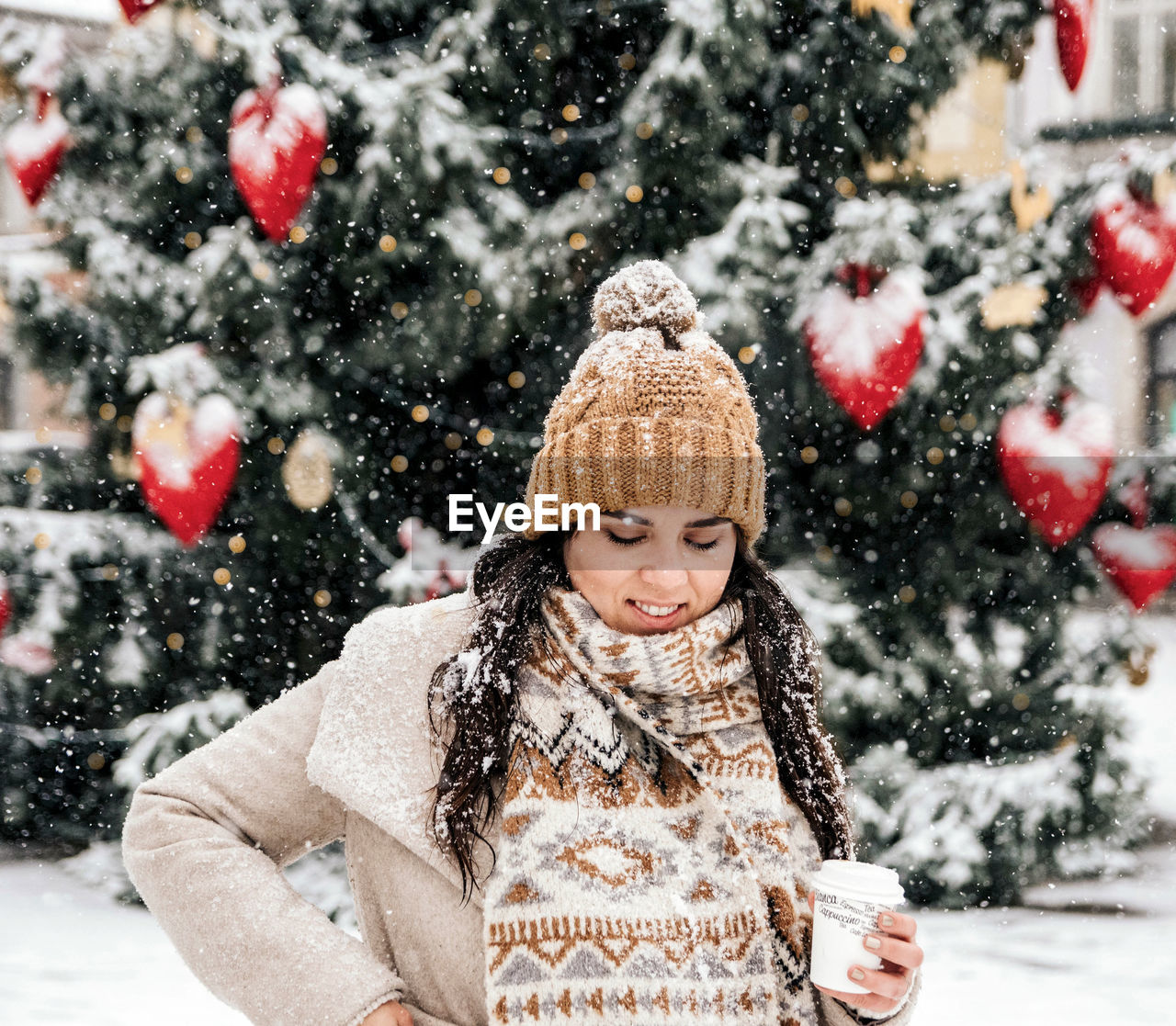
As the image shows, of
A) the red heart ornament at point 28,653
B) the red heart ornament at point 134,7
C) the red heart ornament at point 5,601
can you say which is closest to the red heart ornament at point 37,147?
the red heart ornament at point 134,7

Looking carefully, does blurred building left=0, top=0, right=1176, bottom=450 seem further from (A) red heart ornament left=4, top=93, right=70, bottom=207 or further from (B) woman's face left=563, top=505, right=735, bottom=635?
(B) woman's face left=563, top=505, right=735, bottom=635

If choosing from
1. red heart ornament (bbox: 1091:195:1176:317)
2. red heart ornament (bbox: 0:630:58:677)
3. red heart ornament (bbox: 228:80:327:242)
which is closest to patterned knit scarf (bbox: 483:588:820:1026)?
red heart ornament (bbox: 228:80:327:242)

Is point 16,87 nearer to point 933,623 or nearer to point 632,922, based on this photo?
point 632,922

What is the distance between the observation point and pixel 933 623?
2.61 metres

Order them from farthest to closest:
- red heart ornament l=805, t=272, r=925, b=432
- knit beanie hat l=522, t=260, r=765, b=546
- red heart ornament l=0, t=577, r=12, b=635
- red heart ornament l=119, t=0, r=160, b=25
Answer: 1. red heart ornament l=0, t=577, r=12, b=635
2. red heart ornament l=805, t=272, r=925, b=432
3. red heart ornament l=119, t=0, r=160, b=25
4. knit beanie hat l=522, t=260, r=765, b=546

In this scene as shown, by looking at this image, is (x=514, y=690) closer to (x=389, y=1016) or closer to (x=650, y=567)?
(x=650, y=567)

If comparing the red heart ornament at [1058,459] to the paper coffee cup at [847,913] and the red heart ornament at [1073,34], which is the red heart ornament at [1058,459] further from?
the paper coffee cup at [847,913]

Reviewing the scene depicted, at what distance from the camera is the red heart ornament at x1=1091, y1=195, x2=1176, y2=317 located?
2.14 metres

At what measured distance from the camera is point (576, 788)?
1.35m

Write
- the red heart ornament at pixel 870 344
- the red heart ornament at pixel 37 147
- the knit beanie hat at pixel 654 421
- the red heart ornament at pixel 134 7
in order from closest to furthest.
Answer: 1. the knit beanie hat at pixel 654 421
2. the red heart ornament at pixel 134 7
3. the red heart ornament at pixel 870 344
4. the red heart ornament at pixel 37 147

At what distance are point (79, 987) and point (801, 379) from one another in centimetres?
263

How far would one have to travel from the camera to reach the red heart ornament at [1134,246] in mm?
2143

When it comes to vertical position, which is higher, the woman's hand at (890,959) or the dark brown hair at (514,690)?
the dark brown hair at (514,690)

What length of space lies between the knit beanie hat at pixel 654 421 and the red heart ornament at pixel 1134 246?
121 cm
